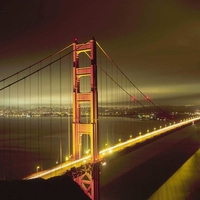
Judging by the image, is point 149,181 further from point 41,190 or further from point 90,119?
point 41,190

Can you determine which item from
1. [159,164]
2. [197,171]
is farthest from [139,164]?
[197,171]

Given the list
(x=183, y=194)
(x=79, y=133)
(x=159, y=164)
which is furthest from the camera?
(x=159, y=164)

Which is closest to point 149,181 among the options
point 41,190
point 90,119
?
point 90,119

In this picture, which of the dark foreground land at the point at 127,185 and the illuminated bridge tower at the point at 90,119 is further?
the illuminated bridge tower at the point at 90,119

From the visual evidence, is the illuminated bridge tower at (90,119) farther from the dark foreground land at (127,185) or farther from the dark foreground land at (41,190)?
the dark foreground land at (41,190)

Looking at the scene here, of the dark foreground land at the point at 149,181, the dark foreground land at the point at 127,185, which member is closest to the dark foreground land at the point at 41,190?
the dark foreground land at the point at 127,185

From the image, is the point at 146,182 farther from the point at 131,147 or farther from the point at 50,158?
the point at 50,158
